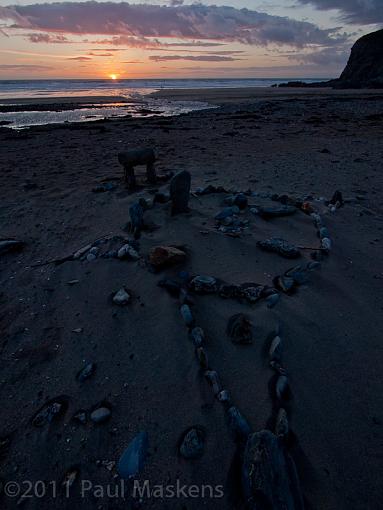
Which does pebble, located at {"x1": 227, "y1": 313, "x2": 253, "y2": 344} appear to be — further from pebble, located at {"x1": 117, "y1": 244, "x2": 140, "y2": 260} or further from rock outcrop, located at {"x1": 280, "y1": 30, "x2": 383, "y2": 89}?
rock outcrop, located at {"x1": 280, "y1": 30, "x2": 383, "y2": 89}

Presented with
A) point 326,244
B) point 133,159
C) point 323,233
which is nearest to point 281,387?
point 326,244

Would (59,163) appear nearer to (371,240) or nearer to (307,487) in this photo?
(371,240)

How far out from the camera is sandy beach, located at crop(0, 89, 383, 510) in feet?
6.55

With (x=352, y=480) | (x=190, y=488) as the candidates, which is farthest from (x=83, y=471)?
(x=352, y=480)

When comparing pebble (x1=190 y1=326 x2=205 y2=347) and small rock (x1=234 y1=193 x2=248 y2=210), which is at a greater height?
pebble (x1=190 y1=326 x2=205 y2=347)

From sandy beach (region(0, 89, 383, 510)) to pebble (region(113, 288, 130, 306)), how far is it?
0.06m

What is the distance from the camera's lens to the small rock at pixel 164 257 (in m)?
3.63

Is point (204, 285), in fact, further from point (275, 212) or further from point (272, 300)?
point (275, 212)

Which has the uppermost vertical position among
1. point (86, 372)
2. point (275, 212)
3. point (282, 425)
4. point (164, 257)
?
point (282, 425)

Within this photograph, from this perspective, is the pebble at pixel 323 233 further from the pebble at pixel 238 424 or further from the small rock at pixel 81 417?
the small rock at pixel 81 417

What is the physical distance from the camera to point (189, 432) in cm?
213

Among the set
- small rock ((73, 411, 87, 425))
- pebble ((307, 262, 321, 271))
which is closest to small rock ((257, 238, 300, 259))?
pebble ((307, 262, 321, 271))

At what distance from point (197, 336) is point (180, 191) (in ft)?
8.57

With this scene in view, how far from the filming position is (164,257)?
364 centimetres
